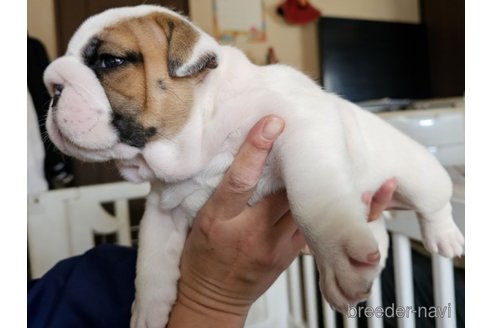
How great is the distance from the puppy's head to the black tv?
1871 millimetres

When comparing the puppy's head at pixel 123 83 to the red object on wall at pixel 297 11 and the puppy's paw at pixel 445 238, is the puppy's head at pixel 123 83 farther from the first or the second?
the red object on wall at pixel 297 11

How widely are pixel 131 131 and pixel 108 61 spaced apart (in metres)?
0.08

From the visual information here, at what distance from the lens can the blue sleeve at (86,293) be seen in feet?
2.39

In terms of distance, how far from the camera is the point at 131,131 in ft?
1.61

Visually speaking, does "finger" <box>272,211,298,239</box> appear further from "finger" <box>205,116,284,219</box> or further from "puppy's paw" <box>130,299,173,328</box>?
"puppy's paw" <box>130,299,173,328</box>

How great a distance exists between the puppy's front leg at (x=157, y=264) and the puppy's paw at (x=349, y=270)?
0.84ft

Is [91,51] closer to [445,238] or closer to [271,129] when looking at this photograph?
[271,129]

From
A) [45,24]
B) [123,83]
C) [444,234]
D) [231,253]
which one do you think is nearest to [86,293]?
[231,253]

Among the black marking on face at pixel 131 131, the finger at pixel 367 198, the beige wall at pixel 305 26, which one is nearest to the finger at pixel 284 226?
the finger at pixel 367 198

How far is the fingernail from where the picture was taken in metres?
0.47

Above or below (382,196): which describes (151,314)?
below

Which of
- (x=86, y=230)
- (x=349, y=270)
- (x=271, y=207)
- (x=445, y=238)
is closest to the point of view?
(x=349, y=270)

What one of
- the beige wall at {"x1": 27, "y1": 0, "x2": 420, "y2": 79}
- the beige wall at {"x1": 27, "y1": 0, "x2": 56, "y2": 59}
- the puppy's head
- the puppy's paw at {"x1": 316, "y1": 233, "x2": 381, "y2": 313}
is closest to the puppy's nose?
the puppy's head
